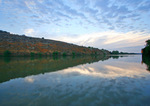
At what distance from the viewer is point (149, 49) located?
51.7 metres

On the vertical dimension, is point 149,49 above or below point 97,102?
above

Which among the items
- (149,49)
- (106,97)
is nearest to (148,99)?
(106,97)

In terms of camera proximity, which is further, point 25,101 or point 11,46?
point 11,46

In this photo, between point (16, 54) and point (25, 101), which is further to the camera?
point (16, 54)

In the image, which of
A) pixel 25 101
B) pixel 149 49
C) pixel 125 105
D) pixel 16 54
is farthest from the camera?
pixel 149 49

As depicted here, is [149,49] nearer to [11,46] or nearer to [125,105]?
[125,105]

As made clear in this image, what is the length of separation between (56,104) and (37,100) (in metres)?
1.03

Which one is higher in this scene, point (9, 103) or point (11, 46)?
point (11, 46)

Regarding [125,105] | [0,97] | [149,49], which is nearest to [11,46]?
[0,97]

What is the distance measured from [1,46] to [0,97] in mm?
57230

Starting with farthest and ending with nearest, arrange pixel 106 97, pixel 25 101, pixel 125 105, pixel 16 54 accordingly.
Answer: pixel 16 54, pixel 106 97, pixel 25 101, pixel 125 105

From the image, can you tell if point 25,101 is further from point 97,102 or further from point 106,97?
point 106,97

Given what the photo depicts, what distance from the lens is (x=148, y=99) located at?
4465 millimetres

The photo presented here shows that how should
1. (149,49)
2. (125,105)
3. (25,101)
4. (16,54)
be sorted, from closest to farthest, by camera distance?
(125,105) < (25,101) < (16,54) < (149,49)
